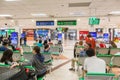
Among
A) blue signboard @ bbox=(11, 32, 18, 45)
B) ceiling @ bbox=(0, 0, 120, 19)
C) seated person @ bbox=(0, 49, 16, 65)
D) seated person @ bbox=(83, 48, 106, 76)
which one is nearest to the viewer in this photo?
seated person @ bbox=(83, 48, 106, 76)

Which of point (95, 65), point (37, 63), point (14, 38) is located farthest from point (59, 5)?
point (95, 65)

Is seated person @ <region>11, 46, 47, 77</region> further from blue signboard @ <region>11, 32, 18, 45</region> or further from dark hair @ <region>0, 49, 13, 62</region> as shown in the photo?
blue signboard @ <region>11, 32, 18, 45</region>

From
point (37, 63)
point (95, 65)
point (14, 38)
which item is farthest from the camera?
point (14, 38)

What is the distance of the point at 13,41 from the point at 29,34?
3308 cm

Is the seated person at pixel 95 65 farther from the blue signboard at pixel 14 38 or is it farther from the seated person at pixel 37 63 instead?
the blue signboard at pixel 14 38

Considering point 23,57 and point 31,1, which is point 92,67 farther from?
point 31,1

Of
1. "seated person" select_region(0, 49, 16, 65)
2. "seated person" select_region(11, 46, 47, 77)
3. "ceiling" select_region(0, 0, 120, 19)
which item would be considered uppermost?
"ceiling" select_region(0, 0, 120, 19)


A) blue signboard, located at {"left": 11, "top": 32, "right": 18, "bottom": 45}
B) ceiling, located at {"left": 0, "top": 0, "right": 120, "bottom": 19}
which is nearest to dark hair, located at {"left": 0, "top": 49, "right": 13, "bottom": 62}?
ceiling, located at {"left": 0, "top": 0, "right": 120, "bottom": 19}

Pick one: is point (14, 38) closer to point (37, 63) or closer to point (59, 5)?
point (59, 5)

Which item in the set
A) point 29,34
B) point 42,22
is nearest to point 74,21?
point 42,22

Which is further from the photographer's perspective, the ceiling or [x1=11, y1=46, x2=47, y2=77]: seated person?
the ceiling

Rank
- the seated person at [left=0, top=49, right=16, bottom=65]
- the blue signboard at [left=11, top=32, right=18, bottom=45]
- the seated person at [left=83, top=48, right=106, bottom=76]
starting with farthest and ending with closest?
the blue signboard at [left=11, top=32, right=18, bottom=45]
the seated person at [left=0, top=49, right=16, bottom=65]
the seated person at [left=83, top=48, right=106, bottom=76]

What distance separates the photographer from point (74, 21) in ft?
71.3

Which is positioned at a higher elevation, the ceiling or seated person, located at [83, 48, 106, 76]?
the ceiling
